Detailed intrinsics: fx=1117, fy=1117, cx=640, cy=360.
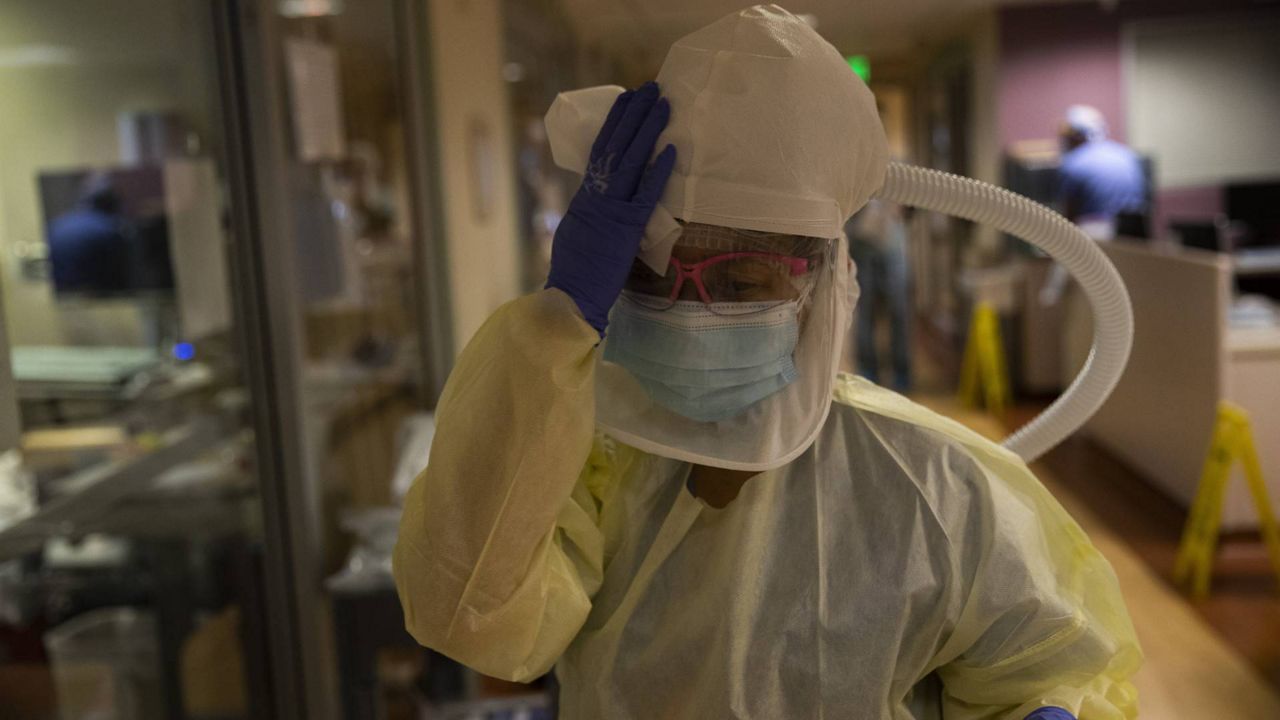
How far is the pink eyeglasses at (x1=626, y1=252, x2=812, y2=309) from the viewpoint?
102 centimetres

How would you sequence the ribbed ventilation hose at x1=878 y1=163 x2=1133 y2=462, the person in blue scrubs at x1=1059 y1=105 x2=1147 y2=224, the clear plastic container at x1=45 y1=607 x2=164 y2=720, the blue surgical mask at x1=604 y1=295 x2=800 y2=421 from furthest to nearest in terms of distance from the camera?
the person in blue scrubs at x1=1059 y1=105 x2=1147 y2=224 → the clear plastic container at x1=45 y1=607 x2=164 y2=720 → the ribbed ventilation hose at x1=878 y1=163 x2=1133 y2=462 → the blue surgical mask at x1=604 y1=295 x2=800 y2=421

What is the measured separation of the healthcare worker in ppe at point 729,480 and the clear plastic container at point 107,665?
1438 mm

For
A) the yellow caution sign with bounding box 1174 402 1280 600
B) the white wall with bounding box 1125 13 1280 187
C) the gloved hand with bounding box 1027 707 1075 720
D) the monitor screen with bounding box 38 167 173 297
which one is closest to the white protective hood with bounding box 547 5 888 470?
the gloved hand with bounding box 1027 707 1075 720

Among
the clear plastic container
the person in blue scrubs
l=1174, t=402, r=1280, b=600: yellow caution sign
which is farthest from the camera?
the person in blue scrubs

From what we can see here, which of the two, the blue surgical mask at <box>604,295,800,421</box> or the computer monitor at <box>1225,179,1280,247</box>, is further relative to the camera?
the computer monitor at <box>1225,179,1280,247</box>

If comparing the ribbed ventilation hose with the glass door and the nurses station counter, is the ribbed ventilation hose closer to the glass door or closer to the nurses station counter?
the glass door

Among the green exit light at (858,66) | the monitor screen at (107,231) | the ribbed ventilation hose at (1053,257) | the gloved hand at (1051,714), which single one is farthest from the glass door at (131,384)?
the gloved hand at (1051,714)

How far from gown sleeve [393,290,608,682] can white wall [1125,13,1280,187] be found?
8506 millimetres

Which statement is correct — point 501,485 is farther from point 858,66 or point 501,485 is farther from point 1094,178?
point 1094,178

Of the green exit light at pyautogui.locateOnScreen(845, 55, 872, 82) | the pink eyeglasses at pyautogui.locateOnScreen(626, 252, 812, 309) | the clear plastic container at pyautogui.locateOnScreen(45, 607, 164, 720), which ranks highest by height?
the green exit light at pyautogui.locateOnScreen(845, 55, 872, 82)

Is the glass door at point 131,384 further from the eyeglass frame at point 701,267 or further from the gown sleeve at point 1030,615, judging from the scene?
the gown sleeve at point 1030,615

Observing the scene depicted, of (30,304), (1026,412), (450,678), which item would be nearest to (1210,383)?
(1026,412)

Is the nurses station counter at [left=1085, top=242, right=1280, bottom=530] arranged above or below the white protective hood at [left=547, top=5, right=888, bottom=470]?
below

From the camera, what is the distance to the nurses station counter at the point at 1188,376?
412 cm
